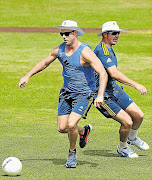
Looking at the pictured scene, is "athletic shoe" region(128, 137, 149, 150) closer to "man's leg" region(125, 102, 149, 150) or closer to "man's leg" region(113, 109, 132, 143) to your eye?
"man's leg" region(125, 102, 149, 150)

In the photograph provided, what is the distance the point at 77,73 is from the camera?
9297mm

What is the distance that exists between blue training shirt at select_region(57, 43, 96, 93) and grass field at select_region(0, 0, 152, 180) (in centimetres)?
127

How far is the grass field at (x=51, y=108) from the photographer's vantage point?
29.9ft

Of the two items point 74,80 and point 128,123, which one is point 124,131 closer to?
point 128,123

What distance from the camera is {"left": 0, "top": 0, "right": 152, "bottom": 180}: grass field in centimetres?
911

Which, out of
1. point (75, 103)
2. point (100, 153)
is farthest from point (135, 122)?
point (75, 103)

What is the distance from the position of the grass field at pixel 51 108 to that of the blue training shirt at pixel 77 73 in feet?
4.15

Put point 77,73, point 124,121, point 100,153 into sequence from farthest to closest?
1. point 100,153
2. point 124,121
3. point 77,73

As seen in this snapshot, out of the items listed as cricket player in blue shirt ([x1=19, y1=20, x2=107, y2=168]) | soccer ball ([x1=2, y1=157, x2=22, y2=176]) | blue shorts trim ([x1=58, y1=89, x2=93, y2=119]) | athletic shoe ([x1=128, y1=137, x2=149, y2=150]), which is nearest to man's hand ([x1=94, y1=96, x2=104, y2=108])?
cricket player in blue shirt ([x1=19, y1=20, x2=107, y2=168])

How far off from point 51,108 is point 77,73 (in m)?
5.82

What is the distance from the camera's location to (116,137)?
11.7 meters

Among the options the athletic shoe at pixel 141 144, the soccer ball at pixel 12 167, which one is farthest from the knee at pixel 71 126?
the athletic shoe at pixel 141 144

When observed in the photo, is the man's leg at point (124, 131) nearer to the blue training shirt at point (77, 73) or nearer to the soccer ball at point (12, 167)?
the blue training shirt at point (77, 73)

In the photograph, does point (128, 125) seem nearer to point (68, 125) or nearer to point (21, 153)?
point (68, 125)
